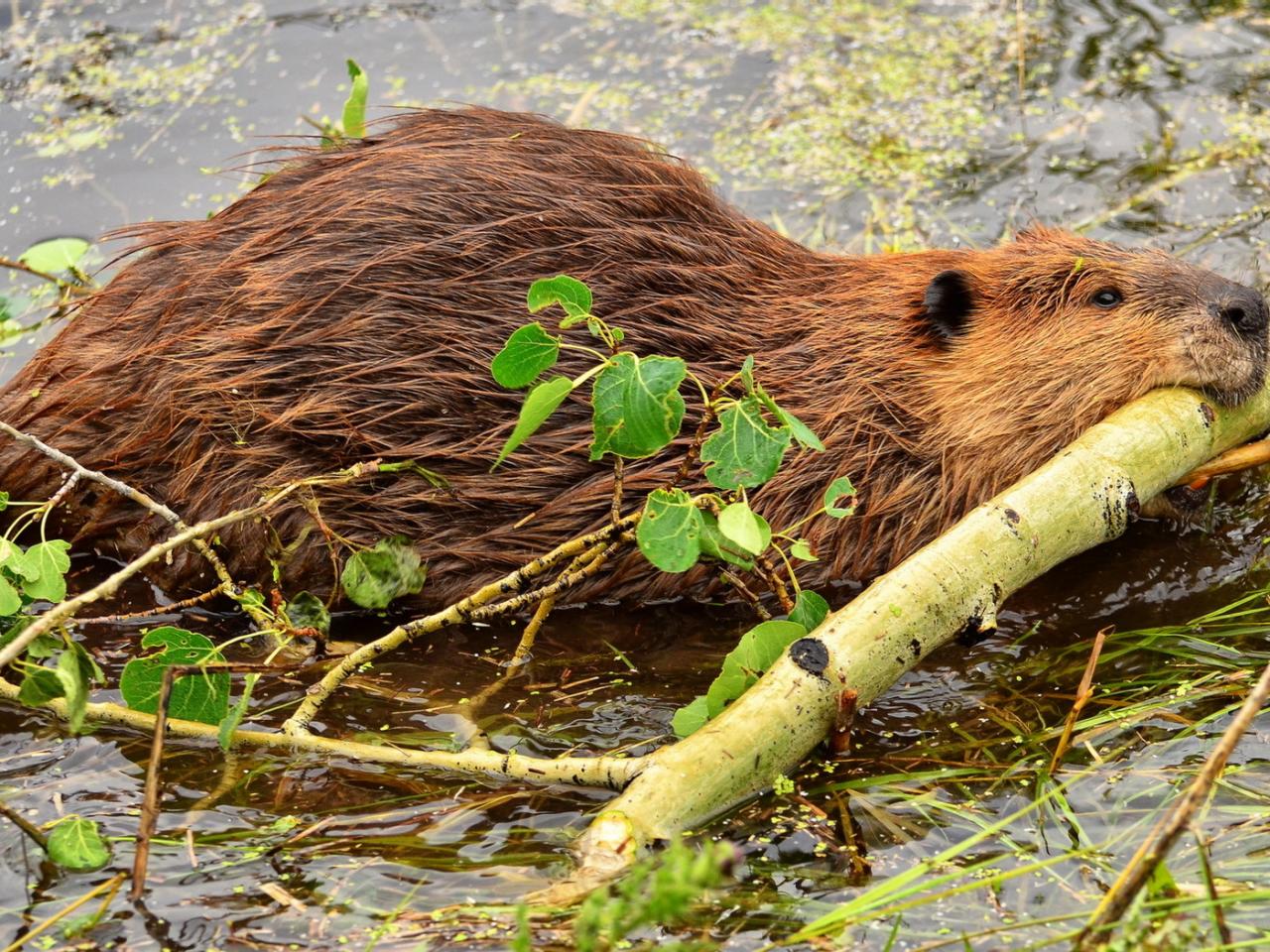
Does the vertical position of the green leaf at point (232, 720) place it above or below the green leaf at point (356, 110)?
below

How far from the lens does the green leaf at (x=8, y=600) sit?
2795 millimetres

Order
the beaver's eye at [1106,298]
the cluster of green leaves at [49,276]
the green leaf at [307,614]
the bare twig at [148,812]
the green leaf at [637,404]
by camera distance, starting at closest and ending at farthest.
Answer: the bare twig at [148,812], the green leaf at [637,404], the green leaf at [307,614], the beaver's eye at [1106,298], the cluster of green leaves at [49,276]

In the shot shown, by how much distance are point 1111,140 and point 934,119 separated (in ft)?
1.97

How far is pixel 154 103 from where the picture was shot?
5492 mm

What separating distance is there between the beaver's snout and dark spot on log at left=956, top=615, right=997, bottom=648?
100 centimetres

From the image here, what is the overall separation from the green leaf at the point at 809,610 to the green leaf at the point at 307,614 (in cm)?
101

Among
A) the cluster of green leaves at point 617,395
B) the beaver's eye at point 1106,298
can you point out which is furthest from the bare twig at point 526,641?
the beaver's eye at point 1106,298

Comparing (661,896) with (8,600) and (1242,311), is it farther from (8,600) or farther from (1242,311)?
(1242,311)

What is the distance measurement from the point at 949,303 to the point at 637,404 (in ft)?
4.12

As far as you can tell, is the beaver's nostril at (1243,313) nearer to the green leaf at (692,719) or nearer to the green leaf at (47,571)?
the green leaf at (692,719)

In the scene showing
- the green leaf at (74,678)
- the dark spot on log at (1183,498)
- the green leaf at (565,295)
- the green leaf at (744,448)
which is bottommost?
the dark spot on log at (1183,498)

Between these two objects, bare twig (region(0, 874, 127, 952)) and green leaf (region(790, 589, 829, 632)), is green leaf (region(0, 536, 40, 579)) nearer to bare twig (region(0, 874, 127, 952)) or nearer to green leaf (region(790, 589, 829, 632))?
bare twig (region(0, 874, 127, 952))

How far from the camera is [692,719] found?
2688mm

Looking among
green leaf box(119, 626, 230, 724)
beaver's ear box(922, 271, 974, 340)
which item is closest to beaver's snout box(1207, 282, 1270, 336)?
beaver's ear box(922, 271, 974, 340)
